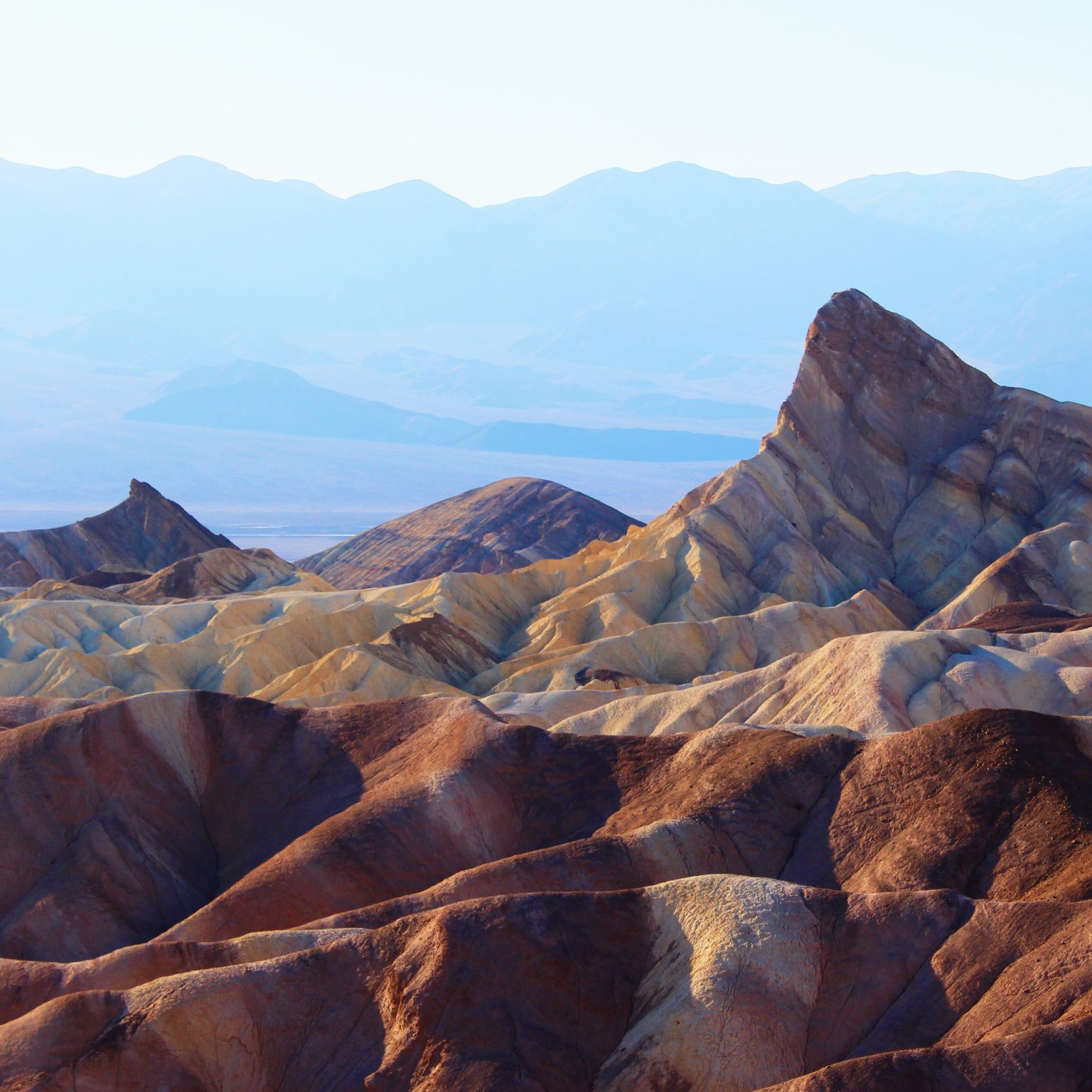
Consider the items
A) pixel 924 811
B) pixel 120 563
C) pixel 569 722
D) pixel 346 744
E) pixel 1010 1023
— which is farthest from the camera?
pixel 120 563

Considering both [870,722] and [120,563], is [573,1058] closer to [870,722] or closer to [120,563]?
[870,722]

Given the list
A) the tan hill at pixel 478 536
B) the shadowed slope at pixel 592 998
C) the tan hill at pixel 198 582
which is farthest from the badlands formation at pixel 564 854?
the tan hill at pixel 478 536

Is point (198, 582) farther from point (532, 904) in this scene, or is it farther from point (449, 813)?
point (532, 904)

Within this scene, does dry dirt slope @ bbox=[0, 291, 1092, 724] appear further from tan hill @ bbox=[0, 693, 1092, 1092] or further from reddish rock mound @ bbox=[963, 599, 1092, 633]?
tan hill @ bbox=[0, 693, 1092, 1092]

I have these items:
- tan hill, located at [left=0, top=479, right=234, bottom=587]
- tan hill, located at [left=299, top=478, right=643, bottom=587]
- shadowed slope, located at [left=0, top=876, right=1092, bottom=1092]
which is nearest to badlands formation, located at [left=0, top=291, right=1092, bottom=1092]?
shadowed slope, located at [left=0, top=876, right=1092, bottom=1092]

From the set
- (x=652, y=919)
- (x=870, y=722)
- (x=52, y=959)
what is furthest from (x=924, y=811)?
(x=52, y=959)

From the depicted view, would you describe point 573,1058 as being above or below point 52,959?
above
